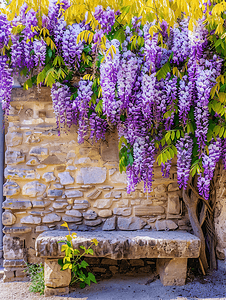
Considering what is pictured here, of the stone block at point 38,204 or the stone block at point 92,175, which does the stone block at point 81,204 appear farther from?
the stone block at point 38,204

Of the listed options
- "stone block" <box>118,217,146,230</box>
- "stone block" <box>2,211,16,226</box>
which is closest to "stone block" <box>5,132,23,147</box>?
"stone block" <box>2,211,16,226</box>

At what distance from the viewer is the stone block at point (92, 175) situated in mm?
2994

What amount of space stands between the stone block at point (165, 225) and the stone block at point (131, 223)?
15cm

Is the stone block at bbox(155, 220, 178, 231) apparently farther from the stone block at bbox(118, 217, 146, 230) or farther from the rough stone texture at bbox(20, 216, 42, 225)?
the rough stone texture at bbox(20, 216, 42, 225)

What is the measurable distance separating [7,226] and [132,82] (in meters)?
2.02

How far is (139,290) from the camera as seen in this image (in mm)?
2621

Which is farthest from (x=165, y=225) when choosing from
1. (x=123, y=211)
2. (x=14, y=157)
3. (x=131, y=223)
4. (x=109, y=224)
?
(x=14, y=157)

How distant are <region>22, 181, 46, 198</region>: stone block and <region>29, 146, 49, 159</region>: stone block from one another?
0.30 m

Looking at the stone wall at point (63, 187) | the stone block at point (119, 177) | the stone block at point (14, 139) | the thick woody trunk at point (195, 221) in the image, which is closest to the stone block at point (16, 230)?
the stone wall at point (63, 187)

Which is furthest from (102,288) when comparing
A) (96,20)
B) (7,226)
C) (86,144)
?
(96,20)

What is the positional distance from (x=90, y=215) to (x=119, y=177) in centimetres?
52

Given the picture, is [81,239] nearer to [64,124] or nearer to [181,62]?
[64,124]

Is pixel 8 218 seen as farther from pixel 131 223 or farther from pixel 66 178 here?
pixel 131 223

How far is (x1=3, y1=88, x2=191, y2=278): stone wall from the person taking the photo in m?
2.96
